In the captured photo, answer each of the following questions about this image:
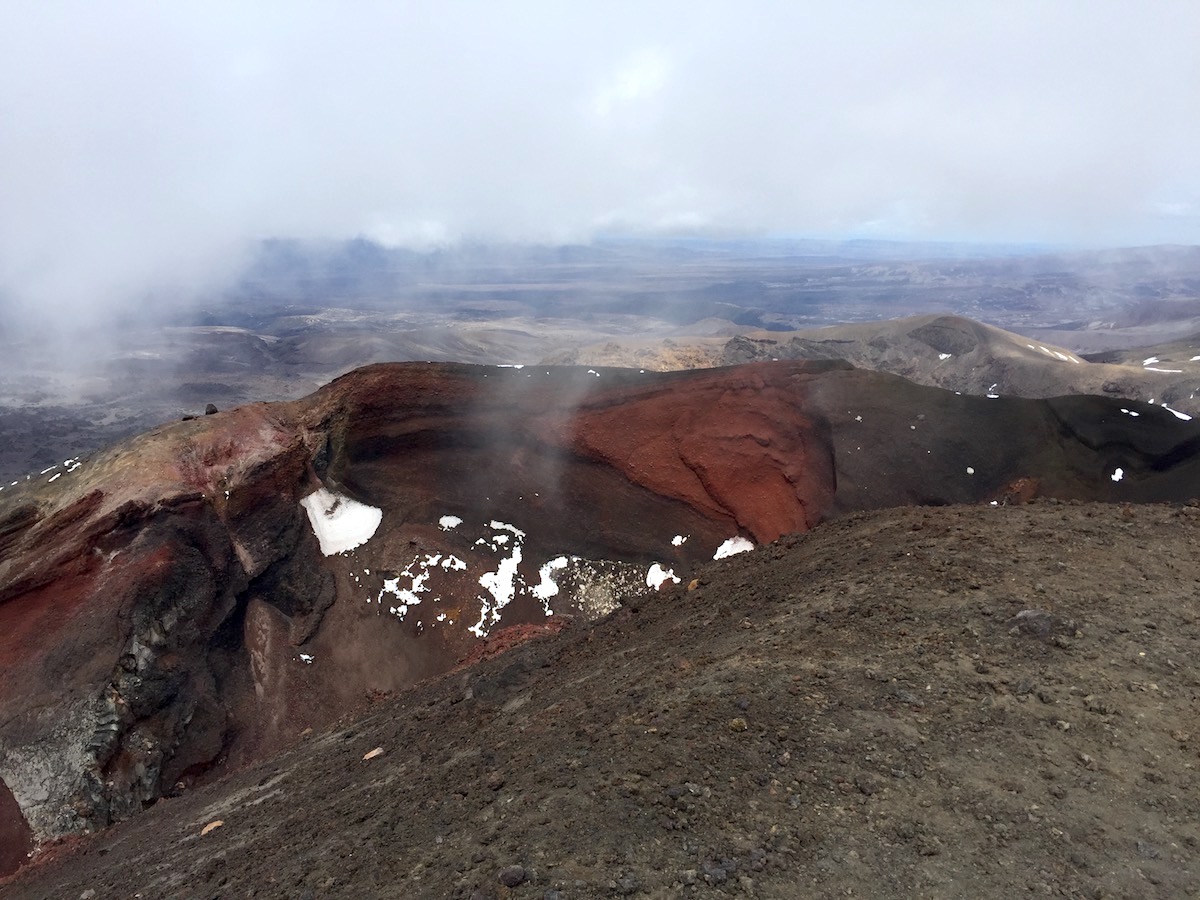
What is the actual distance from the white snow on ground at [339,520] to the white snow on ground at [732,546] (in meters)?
8.27

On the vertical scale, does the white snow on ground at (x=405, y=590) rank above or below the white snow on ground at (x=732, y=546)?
below

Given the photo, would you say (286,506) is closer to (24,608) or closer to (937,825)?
(24,608)

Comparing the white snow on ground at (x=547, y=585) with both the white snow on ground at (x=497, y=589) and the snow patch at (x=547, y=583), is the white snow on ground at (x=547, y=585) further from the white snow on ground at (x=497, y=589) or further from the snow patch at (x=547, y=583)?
the white snow on ground at (x=497, y=589)

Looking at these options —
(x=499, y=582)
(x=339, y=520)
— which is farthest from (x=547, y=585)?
(x=339, y=520)

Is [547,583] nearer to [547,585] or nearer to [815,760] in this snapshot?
[547,585]

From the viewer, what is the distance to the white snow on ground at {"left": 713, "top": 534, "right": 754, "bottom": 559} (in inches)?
675

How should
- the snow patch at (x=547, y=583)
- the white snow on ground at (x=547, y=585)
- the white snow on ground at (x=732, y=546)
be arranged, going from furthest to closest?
the white snow on ground at (x=732, y=546) → the snow patch at (x=547, y=583) → the white snow on ground at (x=547, y=585)

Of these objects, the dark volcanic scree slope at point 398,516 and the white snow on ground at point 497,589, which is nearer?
the dark volcanic scree slope at point 398,516

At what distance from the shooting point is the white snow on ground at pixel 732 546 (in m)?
17.2

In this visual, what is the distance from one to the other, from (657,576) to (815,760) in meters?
11.4

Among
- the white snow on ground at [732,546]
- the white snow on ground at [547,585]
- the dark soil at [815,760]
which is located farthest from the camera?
the white snow on ground at [732,546]

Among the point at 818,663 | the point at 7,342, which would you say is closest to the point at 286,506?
the point at 818,663

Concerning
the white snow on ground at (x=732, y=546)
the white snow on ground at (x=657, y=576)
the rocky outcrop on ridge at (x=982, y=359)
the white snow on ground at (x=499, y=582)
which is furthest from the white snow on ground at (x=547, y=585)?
the rocky outcrop on ridge at (x=982, y=359)

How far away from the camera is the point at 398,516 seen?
58.7 ft
